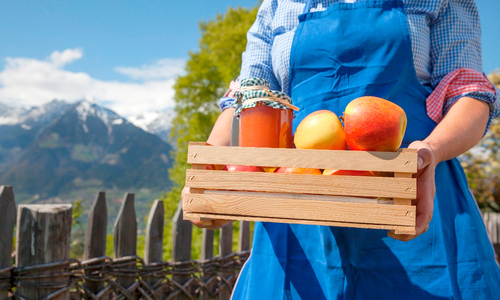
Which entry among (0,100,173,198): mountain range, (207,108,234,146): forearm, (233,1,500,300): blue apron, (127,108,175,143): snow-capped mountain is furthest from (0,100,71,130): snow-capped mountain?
(233,1,500,300): blue apron

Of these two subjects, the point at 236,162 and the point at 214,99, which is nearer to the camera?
the point at 236,162

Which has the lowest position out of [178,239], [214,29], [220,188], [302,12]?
[178,239]

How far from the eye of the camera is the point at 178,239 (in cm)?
264

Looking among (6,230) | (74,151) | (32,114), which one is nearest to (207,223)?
(6,230)

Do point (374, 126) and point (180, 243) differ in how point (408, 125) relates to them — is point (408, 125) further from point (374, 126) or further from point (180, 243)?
point (180, 243)

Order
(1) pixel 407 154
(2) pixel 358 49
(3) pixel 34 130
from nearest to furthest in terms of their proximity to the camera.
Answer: (1) pixel 407 154, (2) pixel 358 49, (3) pixel 34 130

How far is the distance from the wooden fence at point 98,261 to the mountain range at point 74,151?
68416 millimetres

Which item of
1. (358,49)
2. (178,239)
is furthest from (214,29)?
(358,49)

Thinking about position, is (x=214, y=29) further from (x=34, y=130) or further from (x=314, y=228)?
(x=34, y=130)

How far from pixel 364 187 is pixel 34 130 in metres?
92.5

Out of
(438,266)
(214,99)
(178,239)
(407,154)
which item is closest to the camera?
(407,154)

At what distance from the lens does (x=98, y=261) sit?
206 cm

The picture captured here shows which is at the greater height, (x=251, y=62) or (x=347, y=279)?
(x=251, y=62)

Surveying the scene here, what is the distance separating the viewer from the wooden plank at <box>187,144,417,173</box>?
2.56 ft
